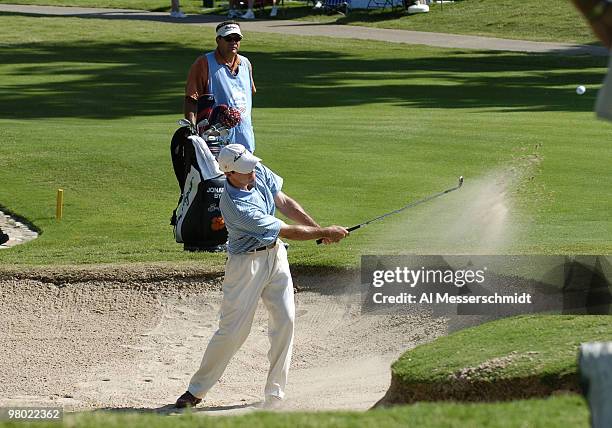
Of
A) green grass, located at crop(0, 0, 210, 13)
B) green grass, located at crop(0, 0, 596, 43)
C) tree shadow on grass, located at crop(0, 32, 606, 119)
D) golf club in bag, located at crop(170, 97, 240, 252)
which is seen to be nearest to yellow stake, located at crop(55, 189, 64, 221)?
golf club in bag, located at crop(170, 97, 240, 252)

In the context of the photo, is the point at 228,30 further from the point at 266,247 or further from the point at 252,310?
the point at 252,310

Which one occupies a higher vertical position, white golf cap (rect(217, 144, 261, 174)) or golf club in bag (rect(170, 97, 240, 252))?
white golf cap (rect(217, 144, 261, 174))

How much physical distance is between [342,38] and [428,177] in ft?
92.2

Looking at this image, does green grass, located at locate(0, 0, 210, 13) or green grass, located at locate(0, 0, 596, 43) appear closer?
green grass, located at locate(0, 0, 596, 43)

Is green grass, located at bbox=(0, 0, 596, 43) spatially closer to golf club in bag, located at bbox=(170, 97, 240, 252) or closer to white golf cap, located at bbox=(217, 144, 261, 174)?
golf club in bag, located at bbox=(170, 97, 240, 252)

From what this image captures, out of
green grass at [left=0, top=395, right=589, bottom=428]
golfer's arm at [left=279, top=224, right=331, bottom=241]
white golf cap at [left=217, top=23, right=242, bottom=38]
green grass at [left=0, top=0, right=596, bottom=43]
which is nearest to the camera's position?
green grass at [left=0, top=395, right=589, bottom=428]

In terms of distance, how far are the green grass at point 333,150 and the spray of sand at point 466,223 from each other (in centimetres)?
4

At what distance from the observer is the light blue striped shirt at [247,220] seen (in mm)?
7727

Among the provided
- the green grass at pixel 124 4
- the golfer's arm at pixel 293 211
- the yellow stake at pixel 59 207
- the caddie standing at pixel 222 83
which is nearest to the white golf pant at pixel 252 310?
the golfer's arm at pixel 293 211

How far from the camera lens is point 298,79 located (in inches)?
1149

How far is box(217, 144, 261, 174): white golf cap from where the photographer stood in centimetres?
768

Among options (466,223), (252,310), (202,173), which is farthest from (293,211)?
(466,223)

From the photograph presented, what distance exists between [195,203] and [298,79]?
19.2 metres

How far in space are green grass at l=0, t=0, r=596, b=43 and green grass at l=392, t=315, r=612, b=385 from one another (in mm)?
34470
